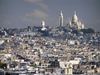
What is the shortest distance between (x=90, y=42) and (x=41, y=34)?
10.1 m

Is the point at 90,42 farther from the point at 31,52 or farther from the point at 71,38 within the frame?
the point at 31,52

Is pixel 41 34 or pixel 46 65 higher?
pixel 41 34

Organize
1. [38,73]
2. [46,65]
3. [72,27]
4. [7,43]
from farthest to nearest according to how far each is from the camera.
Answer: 1. [72,27]
2. [7,43]
3. [46,65]
4. [38,73]

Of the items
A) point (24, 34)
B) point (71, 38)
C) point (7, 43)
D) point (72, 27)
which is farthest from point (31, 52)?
point (72, 27)

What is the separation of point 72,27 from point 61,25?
2132mm

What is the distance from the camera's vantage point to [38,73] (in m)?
21.6

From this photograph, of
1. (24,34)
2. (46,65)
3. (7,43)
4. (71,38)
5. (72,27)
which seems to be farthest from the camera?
(72,27)

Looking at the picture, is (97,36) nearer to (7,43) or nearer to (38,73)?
(7,43)

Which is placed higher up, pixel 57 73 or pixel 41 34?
pixel 41 34

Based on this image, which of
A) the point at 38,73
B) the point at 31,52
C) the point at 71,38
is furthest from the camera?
the point at 71,38

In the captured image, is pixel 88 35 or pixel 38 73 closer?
pixel 38 73

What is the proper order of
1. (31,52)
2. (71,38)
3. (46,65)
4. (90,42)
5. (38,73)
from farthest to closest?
(71,38) → (90,42) → (31,52) → (46,65) → (38,73)

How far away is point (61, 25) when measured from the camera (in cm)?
6894

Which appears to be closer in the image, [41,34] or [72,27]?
[41,34]
